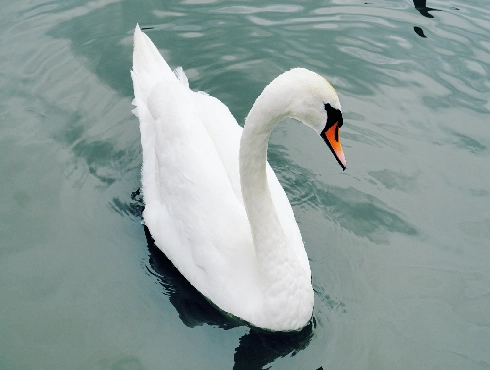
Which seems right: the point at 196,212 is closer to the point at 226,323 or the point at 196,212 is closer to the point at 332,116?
the point at 226,323

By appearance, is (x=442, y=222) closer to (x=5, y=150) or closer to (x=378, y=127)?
(x=378, y=127)

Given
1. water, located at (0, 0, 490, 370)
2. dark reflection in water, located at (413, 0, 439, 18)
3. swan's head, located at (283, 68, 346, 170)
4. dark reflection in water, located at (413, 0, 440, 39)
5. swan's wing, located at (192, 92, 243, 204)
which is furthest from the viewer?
dark reflection in water, located at (413, 0, 439, 18)

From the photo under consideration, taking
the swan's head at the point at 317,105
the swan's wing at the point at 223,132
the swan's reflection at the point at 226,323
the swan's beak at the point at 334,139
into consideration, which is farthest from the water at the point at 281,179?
the swan's head at the point at 317,105

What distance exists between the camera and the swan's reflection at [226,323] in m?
5.42

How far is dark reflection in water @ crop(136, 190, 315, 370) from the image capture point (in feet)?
17.8

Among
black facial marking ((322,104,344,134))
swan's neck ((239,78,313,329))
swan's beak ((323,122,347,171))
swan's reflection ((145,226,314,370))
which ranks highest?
black facial marking ((322,104,344,134))

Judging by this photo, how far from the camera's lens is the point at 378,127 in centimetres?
786

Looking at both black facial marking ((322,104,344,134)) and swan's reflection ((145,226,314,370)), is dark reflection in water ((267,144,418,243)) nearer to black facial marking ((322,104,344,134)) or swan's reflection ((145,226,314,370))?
swan's reflection ((145,226,314,370))

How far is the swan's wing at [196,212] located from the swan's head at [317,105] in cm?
122

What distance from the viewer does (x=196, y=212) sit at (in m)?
5.66

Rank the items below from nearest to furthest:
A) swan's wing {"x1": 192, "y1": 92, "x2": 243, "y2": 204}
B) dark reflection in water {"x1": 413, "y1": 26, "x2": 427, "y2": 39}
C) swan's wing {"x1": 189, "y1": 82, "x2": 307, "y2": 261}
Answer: swan's wing {"x1": 189, "y1": 82, "x2": 307, "y2": 261} → swan's wing {"x1": 192, "y1": 92, "x2": 243, "y2": 204} → dark reflection in water {"x1": 413, "y1": 26, "x2": 427, "y2": 39}

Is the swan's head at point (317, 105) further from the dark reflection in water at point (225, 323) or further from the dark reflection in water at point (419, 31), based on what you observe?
the dark reflection in water at point (419, 31)

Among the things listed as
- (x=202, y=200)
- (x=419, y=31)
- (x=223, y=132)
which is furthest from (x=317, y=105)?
(x=419, y=31)

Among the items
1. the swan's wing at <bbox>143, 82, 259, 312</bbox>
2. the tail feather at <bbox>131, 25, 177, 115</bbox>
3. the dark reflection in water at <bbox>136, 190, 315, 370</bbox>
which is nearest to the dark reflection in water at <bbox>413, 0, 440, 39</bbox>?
the tail feather at <bbox>131, 25, 177, 115</bbox>
